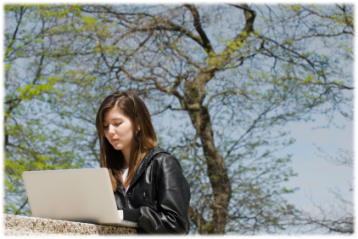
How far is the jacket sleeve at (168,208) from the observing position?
60.1 inches

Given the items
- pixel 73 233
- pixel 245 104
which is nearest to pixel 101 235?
pixel 73 233

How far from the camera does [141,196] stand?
1686mm

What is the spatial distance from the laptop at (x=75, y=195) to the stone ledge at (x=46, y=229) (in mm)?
64

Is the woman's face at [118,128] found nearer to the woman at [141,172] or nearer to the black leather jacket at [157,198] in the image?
the woman at [141,172]

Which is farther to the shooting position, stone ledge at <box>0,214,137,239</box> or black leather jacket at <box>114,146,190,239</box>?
black leather jacket at <box>114,146,190,239</box>

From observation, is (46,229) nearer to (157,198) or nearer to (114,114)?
(157,198)

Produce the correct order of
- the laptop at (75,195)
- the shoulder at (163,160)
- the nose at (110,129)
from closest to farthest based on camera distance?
the laptop at (75,195) → the shoulder at (163,160) → the nose at (110,129)

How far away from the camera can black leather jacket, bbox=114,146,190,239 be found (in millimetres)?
1540

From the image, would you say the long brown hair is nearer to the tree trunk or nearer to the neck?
the neck

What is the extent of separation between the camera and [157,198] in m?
1.66

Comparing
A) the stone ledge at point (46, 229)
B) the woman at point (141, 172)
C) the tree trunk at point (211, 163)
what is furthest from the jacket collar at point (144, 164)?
the tree trunk at point (211, 163)

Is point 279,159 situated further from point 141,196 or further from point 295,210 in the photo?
point 141,196

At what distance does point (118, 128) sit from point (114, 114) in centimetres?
7

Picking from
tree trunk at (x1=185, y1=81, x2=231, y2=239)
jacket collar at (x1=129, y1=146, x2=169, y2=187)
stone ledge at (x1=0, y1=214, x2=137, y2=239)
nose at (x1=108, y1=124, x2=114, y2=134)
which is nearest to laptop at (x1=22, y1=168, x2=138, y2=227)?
stone ledge at (x1=0, y1=214, x2=137, y2=239)
